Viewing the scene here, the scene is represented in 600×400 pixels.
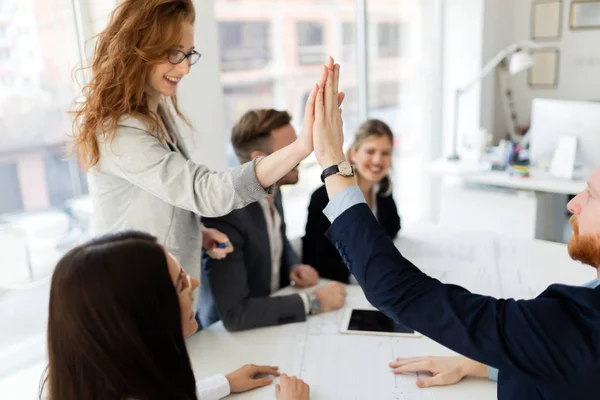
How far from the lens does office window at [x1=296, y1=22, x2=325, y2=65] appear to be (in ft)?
13.1

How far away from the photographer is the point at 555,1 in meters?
4.31

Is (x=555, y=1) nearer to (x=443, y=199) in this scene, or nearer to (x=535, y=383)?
(x=443, y=199)

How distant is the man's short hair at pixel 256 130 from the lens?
1.95 meters

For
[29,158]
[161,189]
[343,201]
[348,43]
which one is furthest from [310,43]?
[343,201]

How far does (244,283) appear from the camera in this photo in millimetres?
1696

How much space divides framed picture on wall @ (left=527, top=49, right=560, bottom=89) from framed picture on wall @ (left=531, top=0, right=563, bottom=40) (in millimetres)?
117

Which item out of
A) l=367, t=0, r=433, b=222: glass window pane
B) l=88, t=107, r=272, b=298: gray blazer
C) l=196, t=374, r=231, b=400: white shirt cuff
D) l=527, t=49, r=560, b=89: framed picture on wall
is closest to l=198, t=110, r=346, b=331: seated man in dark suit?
l=88, t=107, r=272, b=298: gray blazer

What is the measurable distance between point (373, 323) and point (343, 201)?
70 centimetres

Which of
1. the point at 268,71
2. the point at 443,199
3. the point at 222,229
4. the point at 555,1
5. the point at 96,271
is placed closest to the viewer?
the point at 96,271

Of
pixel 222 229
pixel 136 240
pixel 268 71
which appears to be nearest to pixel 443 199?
pixel 268 71

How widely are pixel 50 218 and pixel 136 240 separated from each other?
158cm

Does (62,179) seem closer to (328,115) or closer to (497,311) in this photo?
(328,115)

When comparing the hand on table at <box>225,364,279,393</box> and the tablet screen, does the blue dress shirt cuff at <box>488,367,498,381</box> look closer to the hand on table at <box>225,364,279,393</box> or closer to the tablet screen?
the tablet screen

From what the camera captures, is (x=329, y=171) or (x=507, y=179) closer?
(x=329, y=171)
